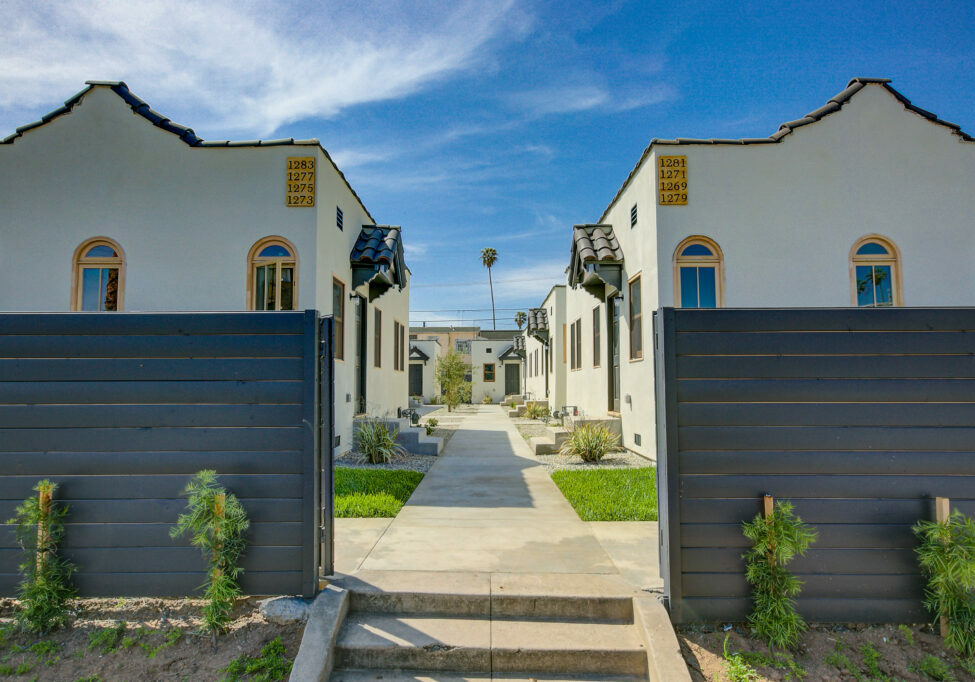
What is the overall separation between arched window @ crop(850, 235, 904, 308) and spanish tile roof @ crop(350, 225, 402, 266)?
780 centimetres

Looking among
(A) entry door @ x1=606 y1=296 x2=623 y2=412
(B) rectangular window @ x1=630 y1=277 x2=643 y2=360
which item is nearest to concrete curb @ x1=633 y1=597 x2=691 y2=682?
(B) rectangular window @ x1=630 y1=277 x2=643 y2=360

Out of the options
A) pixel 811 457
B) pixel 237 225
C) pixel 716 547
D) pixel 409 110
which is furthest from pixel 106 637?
pixel 409 110

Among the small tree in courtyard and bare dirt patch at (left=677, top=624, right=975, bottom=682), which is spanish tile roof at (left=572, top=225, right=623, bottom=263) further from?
the small tree in courtyard

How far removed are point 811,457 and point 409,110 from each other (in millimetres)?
8730

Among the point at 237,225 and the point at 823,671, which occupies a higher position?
the point at 237,225

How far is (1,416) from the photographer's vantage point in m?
3.73

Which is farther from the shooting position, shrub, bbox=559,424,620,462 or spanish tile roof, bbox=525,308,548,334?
spanish tile roof, bbox=525,308,548,334

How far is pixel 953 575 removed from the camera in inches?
130

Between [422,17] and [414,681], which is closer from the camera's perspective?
[414,681]

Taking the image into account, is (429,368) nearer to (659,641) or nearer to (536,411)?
(536,411)

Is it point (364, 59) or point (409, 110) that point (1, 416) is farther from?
point (409, 110)

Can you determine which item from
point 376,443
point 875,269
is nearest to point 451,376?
point 376,443

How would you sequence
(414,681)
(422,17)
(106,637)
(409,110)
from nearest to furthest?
1. (414,681)
2. (106,637)
3. (422,17)
4. (409,110)

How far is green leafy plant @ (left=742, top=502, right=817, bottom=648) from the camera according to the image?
11.1 feet
